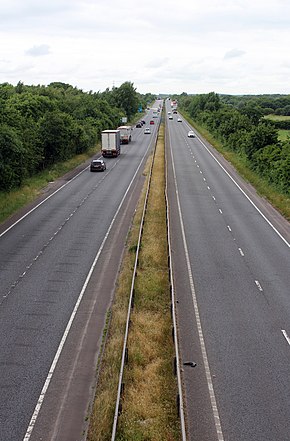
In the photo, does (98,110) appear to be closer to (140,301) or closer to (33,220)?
(33,220)

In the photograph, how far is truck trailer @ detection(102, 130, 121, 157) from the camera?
2643 inches

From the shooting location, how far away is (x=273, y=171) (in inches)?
1875

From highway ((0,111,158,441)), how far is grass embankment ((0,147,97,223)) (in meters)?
1.24

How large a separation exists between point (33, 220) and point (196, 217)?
11353 millimetres

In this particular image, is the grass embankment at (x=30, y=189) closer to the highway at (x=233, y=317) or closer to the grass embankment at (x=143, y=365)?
the highway at (x=233, y=317)

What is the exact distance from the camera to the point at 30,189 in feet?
145

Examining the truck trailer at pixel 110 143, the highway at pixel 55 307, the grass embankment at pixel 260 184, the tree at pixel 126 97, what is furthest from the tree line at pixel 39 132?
the tree at pixel 126 97

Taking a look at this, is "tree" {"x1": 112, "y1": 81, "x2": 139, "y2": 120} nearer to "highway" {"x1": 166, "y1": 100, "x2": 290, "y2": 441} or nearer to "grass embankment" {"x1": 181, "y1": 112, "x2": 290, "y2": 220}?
"grass embankment" {"x1": 181, "y1": 112, "x2": 290, "y2": 220}

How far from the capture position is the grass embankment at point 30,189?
37.0 meters

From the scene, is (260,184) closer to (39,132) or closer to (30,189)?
(30,189)

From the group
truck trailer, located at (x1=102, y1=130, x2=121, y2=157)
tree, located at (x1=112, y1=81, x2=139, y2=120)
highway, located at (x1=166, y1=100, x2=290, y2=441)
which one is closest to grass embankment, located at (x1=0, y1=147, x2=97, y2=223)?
truck trailer, located at (x1=102, y1=130, x2=121, y2=157)

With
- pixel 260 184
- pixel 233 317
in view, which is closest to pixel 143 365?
pixel 233 317

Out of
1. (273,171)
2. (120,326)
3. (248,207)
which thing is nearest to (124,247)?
(120,326)

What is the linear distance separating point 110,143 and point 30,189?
25450 millimetres
